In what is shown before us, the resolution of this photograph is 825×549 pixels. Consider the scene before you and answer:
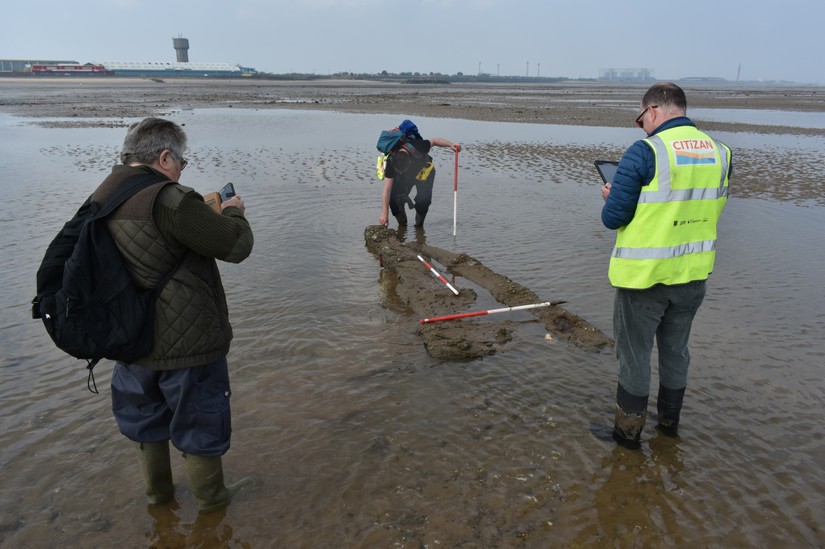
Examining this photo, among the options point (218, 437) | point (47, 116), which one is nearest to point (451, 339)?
point (218, 437)

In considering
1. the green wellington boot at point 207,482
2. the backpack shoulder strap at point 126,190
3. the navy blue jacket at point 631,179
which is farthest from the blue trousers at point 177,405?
the navy blue jacket at point 631,179

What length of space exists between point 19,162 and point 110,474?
50.8 ft

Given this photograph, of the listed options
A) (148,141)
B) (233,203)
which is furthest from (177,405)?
(148,141)

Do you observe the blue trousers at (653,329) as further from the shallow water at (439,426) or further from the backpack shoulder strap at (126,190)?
the backpack shoulder strap at (126,190)

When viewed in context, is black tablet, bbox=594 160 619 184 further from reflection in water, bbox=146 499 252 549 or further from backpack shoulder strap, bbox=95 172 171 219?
reflection in water, bbox=146 499 252 549

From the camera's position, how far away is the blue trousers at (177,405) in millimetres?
2764

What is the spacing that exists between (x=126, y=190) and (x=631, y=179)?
275 cm

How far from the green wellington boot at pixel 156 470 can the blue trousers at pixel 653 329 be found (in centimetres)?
294

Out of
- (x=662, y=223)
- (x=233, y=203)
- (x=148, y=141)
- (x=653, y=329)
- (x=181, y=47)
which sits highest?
(x=181, y=47)

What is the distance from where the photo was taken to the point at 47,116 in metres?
28.8

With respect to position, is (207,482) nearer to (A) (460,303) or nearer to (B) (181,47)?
(A) (460,303)

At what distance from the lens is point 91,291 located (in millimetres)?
2469

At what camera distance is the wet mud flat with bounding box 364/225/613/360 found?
525cm

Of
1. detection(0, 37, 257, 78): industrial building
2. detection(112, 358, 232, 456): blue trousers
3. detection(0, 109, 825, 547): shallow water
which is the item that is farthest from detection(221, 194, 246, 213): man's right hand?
detection(0, 37, 257, 78): industrial building
